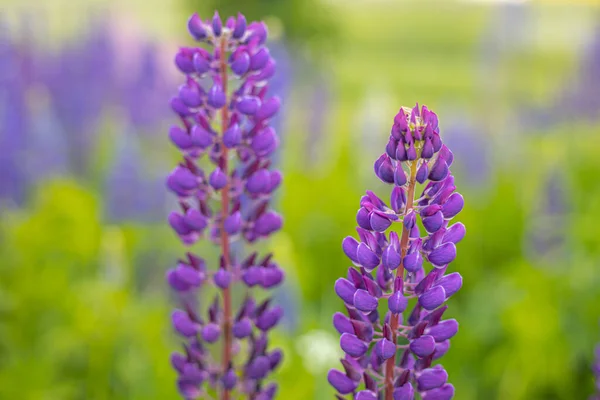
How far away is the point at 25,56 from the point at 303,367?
3.01 meters

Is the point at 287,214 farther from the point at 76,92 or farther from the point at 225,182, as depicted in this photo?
the point at 225,182

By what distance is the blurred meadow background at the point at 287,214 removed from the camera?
238 centimetres

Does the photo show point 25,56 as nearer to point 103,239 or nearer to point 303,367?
point 103,239

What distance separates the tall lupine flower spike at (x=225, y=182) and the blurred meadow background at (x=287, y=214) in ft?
2.20

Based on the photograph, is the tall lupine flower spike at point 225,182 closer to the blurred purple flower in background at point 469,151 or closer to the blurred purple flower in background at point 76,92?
the blurred purple flower in background at point 76,92

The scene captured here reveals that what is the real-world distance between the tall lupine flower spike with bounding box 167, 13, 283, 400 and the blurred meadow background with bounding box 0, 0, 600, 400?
0.67 metres

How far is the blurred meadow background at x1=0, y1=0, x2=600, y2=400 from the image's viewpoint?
2375 mm

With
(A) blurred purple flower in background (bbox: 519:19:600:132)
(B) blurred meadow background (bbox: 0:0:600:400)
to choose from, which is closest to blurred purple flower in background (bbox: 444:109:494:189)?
(B) blurred meadow background (bbox: 0:0:600:400)

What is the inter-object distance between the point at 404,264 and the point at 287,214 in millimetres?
2624

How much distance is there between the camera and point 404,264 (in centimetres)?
92

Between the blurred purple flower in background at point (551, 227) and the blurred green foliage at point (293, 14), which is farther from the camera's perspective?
the blurred green foliage at point (293, 14)

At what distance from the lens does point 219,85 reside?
43.5 inches

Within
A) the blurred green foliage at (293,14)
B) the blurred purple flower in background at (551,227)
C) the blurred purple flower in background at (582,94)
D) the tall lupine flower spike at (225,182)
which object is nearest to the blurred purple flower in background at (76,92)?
the blurred purple flower in background at (551,227)

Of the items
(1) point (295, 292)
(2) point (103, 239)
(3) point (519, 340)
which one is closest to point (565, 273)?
(3) point (519, 340)
